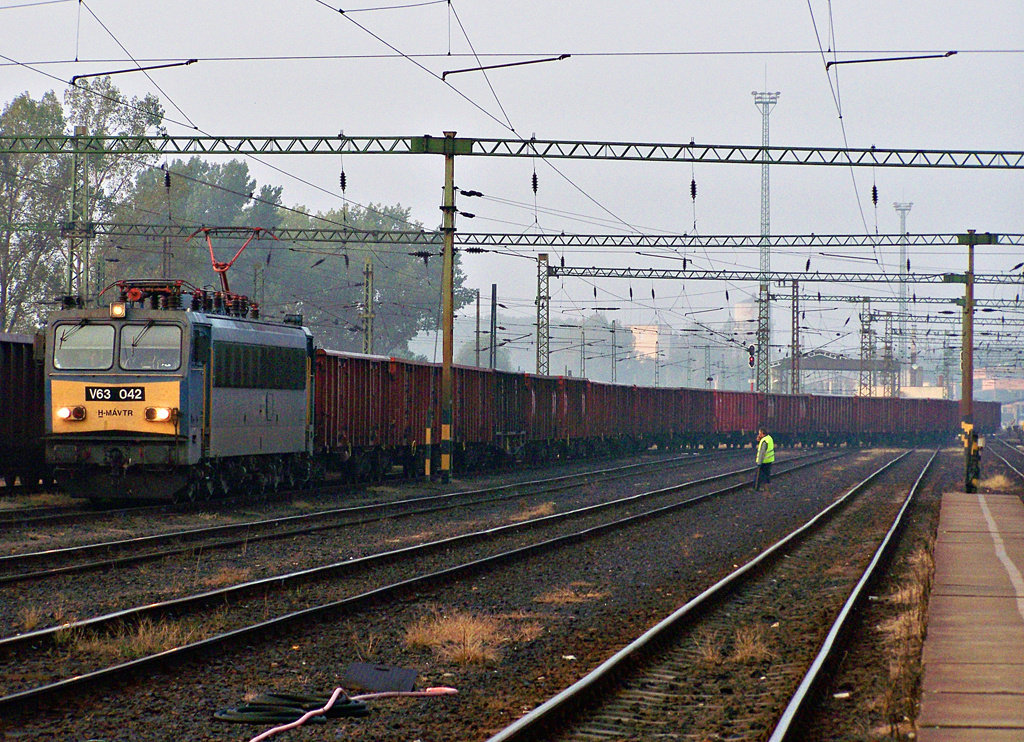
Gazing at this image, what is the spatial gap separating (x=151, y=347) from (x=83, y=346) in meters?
1.20

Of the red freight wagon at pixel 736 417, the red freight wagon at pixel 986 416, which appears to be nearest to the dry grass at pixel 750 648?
the red freight wagon at pixel 736 417

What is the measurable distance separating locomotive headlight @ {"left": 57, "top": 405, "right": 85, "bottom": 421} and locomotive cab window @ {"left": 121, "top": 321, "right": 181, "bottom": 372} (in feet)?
3.12

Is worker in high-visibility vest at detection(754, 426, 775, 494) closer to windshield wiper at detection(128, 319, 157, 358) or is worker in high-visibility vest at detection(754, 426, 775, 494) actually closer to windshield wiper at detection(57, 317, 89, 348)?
windshield wiper at detection(128, 319, 157, 358)

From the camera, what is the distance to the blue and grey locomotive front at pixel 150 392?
17766mm

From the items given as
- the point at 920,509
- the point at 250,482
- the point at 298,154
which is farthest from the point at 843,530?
the point at 298,154

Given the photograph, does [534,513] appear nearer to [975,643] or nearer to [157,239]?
[975,643]

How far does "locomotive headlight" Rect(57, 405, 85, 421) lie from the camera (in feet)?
58.9

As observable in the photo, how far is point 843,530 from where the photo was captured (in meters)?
19.4

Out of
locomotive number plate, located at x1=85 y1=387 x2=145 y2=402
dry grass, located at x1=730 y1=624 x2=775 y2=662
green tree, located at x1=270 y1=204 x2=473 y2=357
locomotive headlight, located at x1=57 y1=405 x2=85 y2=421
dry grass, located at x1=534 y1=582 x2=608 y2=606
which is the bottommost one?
dry grass, located at x1=534 y1=582 x2=608 y2=606

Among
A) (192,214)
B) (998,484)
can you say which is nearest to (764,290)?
(998,484)

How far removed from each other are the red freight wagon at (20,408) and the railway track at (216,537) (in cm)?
583

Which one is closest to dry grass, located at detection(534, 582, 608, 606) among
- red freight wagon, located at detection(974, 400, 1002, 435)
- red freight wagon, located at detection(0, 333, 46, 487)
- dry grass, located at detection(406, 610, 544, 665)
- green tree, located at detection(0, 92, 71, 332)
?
dry grass, located at detection(406, 610, 544, 665)

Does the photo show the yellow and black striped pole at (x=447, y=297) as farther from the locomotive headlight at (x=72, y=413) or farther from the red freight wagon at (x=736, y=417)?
the red freight wagon at (x=736, y=417)

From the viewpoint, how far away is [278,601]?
35.9 ft
